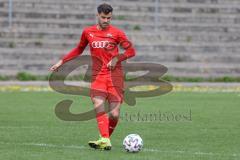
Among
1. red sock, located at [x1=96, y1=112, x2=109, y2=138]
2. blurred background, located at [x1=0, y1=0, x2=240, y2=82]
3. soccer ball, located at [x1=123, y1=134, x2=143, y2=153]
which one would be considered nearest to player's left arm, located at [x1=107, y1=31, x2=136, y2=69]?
red sock, located at [x1=96, y1=112, x2=109, y2=138]

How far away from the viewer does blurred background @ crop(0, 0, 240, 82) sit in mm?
30188

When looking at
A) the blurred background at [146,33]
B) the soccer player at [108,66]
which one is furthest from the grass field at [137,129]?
the blurred background at [146,33]

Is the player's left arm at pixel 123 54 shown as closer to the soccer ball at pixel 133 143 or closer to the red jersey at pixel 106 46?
the red jersey at pixel 106 46

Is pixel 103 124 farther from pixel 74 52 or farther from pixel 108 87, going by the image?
pixel 74 52

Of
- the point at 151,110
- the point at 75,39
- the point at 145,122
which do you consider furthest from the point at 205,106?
the point at 75,39

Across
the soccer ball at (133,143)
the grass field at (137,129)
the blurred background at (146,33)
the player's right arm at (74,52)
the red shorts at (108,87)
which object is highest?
the player's right arm at (74,52)

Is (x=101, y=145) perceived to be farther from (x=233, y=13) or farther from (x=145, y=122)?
(x=233, y=13)

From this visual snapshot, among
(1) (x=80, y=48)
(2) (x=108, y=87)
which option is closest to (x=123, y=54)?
(2) (x=108, y=87)

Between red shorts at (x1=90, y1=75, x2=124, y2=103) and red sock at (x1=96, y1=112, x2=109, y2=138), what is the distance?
341mm

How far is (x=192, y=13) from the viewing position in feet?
114

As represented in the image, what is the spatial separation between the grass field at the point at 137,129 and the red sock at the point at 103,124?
342 mm

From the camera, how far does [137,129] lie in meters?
14.8

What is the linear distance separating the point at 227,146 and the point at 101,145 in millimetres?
2091

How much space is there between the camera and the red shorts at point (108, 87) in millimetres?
11742
